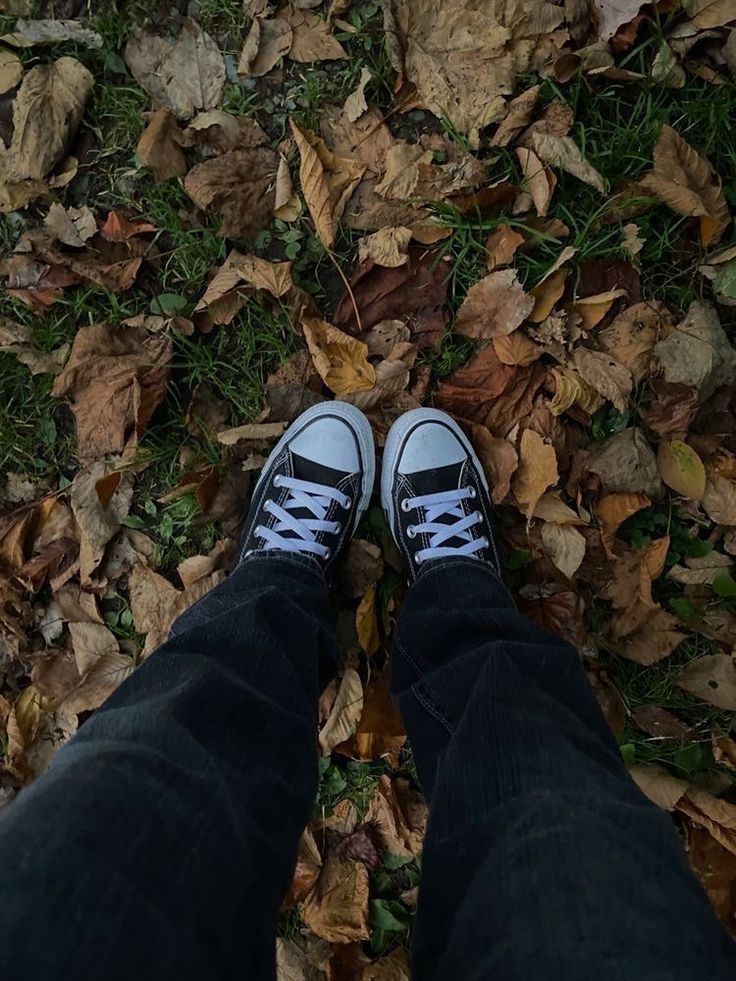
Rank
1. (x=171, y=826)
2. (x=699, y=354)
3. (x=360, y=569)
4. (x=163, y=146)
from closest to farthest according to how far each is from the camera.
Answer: (x=171, y=826)
(x=699, y=354)
(x=163, y=146)
(x=360, y=569)

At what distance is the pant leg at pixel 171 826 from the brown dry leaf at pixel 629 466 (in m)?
0.74

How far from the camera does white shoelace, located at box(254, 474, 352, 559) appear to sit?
4.98 ft

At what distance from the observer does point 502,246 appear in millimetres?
1442

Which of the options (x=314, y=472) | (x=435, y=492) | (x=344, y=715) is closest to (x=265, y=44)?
(x=314, y=472)

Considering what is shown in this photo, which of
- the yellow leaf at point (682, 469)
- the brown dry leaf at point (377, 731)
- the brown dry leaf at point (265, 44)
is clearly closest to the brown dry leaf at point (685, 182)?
the yellow leaf at point (682, 469)

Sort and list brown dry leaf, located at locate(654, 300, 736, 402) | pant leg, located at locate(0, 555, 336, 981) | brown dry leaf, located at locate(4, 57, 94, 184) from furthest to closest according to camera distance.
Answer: brown dry leaf, located at locate(4, 57, 94, 184)
brown dry leaf, located at locate(654, 300, 736, 402)
pant leg, located at locate(0, 555, 336, 981)

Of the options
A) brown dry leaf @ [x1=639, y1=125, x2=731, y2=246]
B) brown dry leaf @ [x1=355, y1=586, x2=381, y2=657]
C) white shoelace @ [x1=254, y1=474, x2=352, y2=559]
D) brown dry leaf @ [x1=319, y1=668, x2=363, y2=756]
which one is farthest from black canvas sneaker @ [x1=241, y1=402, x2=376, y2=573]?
brown dry leaf @ [x1=639, y1=125, x2=731, y2=246]

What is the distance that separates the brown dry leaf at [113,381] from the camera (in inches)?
59.0

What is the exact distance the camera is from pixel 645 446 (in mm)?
1434

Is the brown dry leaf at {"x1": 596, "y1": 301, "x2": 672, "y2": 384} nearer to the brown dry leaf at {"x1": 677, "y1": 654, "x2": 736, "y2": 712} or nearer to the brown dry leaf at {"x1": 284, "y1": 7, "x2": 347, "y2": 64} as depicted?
the brown dry leaf at {"x1": 677, "y1": 654, "x2": 736, "y2": 712}

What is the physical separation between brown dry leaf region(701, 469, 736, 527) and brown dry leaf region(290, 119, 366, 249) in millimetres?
912

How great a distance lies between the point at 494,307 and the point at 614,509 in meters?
0.47

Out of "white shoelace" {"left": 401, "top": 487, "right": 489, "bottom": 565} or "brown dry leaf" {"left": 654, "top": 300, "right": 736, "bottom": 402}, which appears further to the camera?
"white shoelace" {"left": 401, "top": 487, "right": 489, "bottom": 565}

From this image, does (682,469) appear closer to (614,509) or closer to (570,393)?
(614,509)
